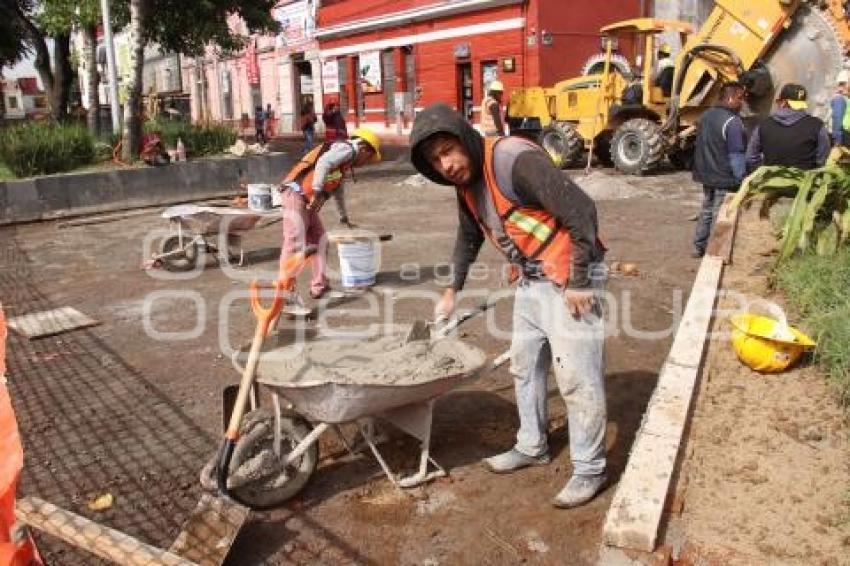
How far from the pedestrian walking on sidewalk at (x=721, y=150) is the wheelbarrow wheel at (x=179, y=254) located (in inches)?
219

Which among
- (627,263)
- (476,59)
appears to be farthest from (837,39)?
(476,59)

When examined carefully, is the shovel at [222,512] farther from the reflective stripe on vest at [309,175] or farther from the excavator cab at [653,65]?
the excavator cab at [653,65]

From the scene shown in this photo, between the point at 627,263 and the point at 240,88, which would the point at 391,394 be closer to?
the point at 627,263

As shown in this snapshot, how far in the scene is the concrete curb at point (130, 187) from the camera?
1289 centimetres

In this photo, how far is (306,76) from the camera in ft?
115

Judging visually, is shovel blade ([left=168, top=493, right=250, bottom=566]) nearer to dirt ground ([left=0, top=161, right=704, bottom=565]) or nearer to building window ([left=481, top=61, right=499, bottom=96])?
dirt ground ([left=0, top=161, right=704, bottom=565])

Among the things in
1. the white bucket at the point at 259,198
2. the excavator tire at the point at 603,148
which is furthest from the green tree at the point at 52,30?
the excavator tire at the point at 603,148

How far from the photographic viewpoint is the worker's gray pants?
3.26m

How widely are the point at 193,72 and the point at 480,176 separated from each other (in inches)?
1852

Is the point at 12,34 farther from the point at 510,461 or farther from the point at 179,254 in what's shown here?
the point at 510,461

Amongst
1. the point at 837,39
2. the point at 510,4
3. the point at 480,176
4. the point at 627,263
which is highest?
the point at 510,4

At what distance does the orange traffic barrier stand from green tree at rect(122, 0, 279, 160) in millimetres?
14511

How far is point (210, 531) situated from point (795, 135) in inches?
249

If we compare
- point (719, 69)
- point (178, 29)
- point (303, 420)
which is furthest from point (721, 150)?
point (178, 29)
